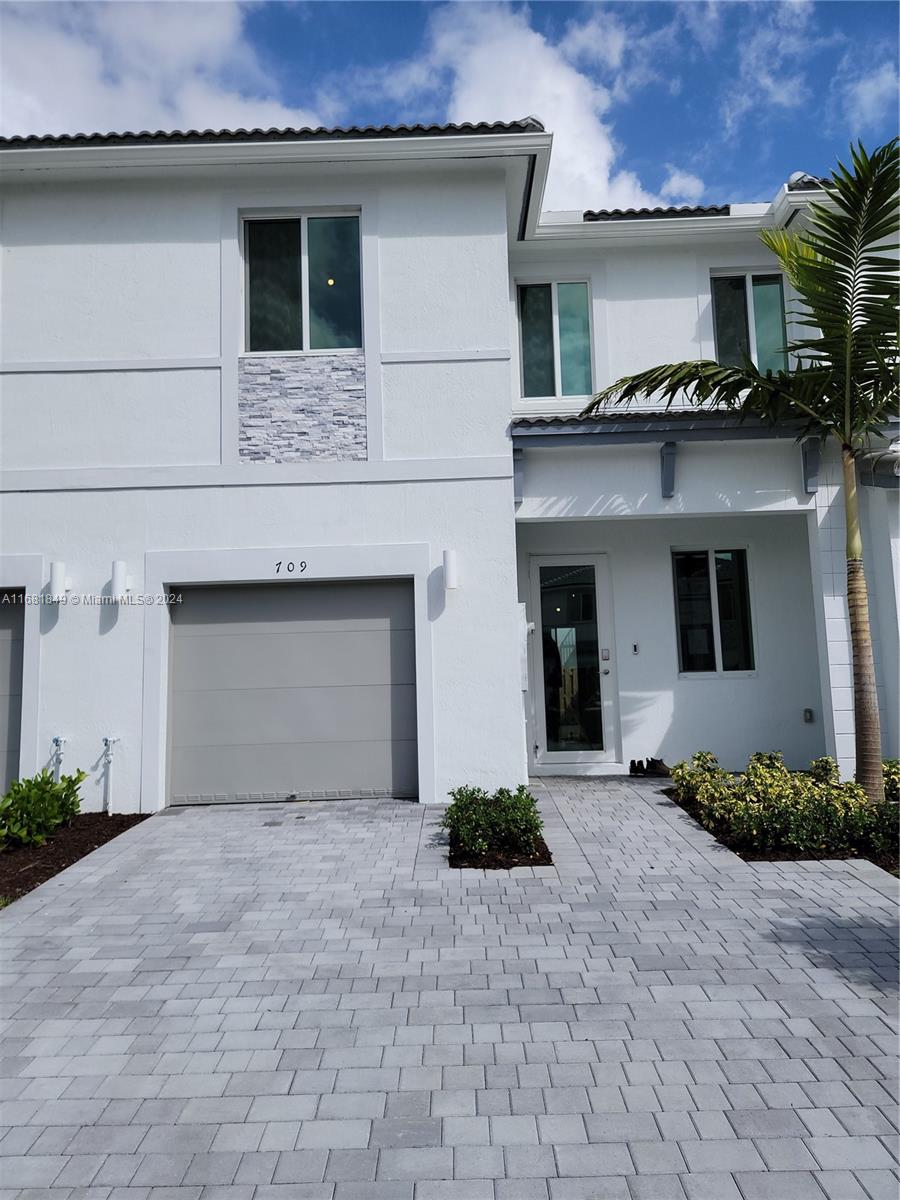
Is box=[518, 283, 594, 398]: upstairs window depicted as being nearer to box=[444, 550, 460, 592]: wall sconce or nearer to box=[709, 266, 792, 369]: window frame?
box=[709, 266, 792, 369]: window frame

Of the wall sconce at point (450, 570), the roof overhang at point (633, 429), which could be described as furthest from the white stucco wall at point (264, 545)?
the roof overhang at point (633, 429)

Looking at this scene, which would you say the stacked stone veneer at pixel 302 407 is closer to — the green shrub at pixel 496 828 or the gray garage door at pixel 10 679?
the gray garage door at pixel 10 679

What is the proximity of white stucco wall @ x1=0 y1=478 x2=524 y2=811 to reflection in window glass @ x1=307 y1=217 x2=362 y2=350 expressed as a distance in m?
1.87

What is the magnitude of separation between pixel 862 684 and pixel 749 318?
18.5ft

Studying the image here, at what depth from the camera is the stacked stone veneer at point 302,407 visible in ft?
28.0

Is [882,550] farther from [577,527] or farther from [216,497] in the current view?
[216,497]

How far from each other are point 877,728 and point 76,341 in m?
9.52

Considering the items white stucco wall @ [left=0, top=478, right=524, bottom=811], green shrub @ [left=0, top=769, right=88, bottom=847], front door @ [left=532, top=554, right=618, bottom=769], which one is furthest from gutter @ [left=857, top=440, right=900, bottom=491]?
green shrub @ [left=0, top=769, right=88, bottom=847]

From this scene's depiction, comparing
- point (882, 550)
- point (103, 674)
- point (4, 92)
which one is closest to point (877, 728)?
point (882, 550)

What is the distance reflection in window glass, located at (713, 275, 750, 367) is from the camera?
10.3 m

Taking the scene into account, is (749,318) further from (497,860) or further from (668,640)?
(497,860)

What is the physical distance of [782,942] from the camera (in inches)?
179

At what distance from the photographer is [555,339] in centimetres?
1037

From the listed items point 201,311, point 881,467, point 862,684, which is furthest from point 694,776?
point 201,311
